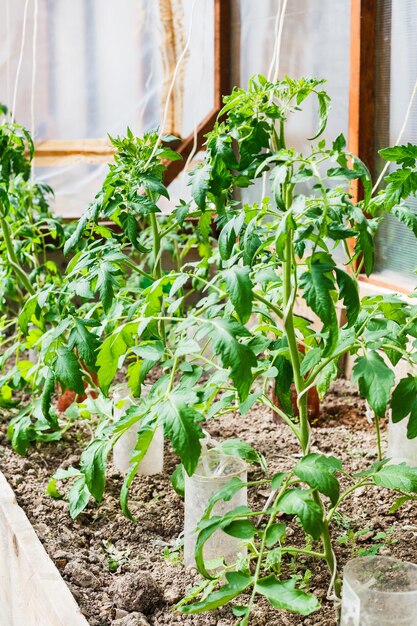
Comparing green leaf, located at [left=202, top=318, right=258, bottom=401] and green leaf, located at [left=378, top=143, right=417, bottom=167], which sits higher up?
green leaf, located at [left=378, top=143, right=417, bottom=167]

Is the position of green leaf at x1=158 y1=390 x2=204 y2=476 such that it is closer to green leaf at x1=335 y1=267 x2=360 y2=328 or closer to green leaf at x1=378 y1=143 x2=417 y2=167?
green leaf at x1=335 y1=267 x2=360 y2=328

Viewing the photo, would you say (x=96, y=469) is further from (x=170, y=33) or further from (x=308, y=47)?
(x=170, y=33)

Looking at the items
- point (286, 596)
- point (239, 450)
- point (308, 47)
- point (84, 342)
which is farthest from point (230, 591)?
point (308, 47)

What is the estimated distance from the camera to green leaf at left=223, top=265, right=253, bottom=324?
136 cm

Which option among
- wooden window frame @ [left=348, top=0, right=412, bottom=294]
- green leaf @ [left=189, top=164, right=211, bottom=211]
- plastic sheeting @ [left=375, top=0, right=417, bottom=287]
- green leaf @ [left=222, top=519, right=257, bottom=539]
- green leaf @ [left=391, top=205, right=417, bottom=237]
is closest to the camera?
green leaf @ [left=222, top=519, right=257, bottom=539]

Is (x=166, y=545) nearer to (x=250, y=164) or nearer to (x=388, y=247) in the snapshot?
(x=250, y=164)

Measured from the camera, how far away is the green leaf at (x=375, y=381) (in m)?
1.37

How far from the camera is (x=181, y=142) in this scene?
4.02 m

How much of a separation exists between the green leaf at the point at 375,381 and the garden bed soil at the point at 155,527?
49 centimetres

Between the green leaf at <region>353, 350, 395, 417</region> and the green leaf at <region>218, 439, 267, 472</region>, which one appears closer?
the green leaf at <region>353, 350, 395, 417</region>

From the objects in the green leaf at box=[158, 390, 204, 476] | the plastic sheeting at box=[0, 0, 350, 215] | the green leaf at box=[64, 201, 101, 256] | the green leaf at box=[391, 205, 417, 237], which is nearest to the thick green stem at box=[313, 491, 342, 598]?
the green leaf at box=[158, 390, 204, 476]

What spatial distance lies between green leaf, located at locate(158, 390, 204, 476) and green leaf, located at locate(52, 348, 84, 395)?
0.38 metres

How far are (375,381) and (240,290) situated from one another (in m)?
0.25

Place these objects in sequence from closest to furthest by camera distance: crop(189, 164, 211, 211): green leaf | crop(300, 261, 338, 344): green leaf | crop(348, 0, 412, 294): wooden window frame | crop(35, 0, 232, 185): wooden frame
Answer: crop(300, 261, 338, 344): green leaf → crop(189, 164, 211, 211): green leaf → crop(348, 0, 412, 294): wooden window frame → crop(35, 0, 232, 185): wooden frame
